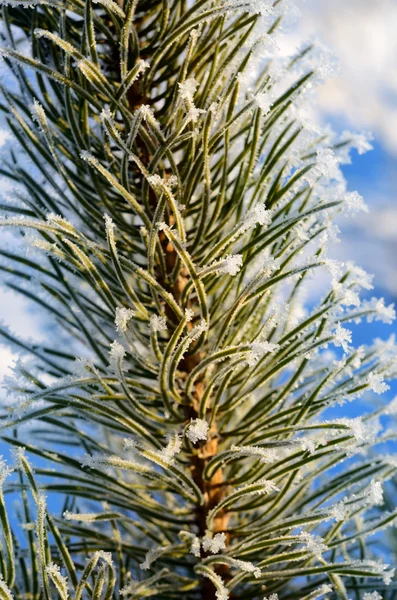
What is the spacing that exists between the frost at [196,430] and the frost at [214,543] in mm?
169

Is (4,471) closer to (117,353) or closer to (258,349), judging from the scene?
(117,353)

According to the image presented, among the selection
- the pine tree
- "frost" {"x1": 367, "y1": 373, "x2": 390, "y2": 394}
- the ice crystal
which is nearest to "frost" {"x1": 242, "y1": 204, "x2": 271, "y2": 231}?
the pine tree

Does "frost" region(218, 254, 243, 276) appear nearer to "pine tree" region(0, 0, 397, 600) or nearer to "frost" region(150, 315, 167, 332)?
"pine tree" region(0, 0, 397, 600)

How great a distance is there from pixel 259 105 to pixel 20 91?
0.54m

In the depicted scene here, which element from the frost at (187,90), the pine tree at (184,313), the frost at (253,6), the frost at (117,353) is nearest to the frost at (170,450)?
the pine tree at (184,313)

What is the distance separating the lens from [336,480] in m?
1.23

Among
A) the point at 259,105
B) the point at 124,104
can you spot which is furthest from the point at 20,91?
the point at 259,105

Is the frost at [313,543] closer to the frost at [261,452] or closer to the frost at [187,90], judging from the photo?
the frost at [261,452]

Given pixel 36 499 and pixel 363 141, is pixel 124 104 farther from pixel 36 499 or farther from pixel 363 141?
pixel 36 499

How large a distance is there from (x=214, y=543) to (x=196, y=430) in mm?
188

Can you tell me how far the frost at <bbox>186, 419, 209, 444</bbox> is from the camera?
1010mm

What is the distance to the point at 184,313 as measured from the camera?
109 cm

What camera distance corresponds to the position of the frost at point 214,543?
1043 millimetres

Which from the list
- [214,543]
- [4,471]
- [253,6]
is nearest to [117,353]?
[4,471]
